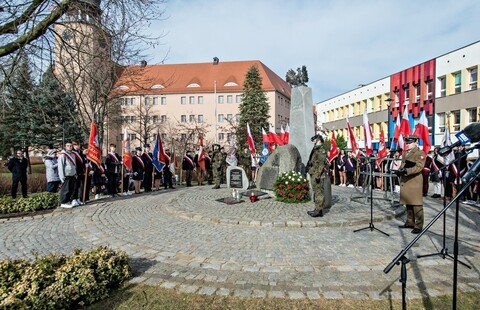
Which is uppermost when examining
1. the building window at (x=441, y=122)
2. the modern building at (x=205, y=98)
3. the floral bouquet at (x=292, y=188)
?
the modern building at (x=205, y=98)

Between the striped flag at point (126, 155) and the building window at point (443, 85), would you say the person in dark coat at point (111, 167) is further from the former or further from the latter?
the building window at point (443, 85)

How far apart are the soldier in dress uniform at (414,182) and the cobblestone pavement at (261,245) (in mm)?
491

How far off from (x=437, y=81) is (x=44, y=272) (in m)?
35.4

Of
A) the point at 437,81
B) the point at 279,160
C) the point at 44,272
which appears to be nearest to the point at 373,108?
the point at 437,81

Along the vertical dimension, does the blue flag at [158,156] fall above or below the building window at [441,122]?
below

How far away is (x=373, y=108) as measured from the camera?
42.3m

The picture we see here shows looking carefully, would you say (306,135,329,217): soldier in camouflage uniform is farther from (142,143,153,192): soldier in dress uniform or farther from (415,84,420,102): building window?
(415,84,420,102): building window

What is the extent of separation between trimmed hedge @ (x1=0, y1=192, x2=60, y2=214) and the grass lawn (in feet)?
24.4

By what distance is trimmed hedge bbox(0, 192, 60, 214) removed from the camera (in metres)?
9.58

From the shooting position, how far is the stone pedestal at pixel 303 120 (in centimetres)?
1165

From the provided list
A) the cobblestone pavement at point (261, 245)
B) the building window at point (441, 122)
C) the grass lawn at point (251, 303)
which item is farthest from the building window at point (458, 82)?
the grass lawn at point (251, 303)

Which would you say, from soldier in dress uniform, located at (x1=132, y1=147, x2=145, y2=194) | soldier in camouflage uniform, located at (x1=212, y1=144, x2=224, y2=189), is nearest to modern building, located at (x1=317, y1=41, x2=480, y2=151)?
soldier in camouflage uniform, located at (x1=212, y1=144, x2=224, y2=189)

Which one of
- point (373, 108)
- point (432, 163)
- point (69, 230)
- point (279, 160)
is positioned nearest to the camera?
point (69, 230)

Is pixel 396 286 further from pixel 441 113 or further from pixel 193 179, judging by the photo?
pixel 441 113
